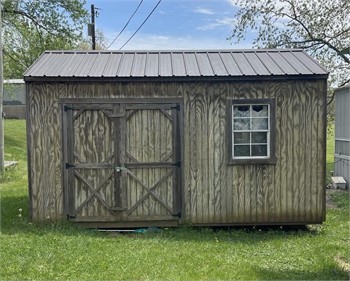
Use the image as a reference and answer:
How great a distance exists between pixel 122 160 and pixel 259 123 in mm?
2420

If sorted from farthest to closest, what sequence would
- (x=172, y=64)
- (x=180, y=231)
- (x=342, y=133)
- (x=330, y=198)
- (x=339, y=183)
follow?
(x=342, y=133) < (x=339, y=183) < (x=330, y=198) < (x=172, y=64) < (x=180, y=231)

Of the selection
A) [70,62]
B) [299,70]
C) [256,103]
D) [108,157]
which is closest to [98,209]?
[108,157]

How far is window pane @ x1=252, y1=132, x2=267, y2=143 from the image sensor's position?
6289mm

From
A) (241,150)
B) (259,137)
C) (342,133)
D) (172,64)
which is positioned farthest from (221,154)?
(342,133)

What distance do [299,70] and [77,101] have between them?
12.4 feet

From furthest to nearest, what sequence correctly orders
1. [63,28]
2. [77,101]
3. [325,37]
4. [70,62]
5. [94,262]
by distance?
[63,28] → [325,37] → [70,62] → [77,101] → [94,262]

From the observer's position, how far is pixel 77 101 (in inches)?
240

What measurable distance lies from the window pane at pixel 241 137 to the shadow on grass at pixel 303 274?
2393 millimetres

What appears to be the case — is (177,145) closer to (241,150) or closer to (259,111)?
(241,150)

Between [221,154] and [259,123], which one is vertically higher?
[259,123]

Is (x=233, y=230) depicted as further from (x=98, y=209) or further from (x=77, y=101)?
(x=77, y=101)

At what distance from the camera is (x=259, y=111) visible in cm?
630

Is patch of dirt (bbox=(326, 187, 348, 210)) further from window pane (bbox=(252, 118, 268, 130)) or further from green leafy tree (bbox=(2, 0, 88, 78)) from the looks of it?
green leafy tree (bbox=(2, 0, 88, 78))

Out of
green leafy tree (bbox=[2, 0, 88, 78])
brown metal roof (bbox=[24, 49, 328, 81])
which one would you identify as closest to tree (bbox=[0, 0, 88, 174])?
green leafy tree (bbox=[2, 0, 88, 78])
